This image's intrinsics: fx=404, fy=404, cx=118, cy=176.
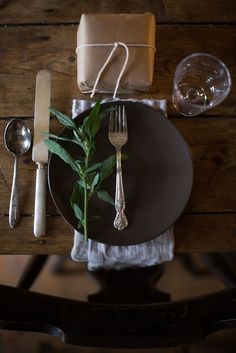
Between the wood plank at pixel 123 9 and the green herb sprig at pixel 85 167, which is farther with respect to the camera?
the wood plank at pixel 123 9

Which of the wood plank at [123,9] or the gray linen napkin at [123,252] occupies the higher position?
the wood plank at [123,9]

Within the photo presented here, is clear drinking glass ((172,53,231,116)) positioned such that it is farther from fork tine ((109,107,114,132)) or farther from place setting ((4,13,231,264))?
fork tine ((109,107,114,132))

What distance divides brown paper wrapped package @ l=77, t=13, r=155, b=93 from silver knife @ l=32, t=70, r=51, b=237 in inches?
2.9

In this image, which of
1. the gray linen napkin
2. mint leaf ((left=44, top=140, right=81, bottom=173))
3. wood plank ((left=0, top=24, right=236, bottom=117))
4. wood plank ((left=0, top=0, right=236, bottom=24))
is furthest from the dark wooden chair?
wood plank ((left=0, top=0, right=236, bottom=24))

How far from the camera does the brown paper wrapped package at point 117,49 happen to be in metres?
0.70

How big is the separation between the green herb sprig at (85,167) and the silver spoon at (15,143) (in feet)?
0.23

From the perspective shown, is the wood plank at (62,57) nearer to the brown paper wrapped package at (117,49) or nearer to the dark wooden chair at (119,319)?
the brown paper wrapped package at (117,49)

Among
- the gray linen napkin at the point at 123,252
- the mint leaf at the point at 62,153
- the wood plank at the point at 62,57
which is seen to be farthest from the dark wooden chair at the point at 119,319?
the wood plank at the point at 62,57

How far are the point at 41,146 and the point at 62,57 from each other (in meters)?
0.18

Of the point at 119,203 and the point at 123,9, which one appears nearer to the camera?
the point at 119,203

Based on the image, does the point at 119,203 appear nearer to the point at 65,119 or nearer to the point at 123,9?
the point at 65,119

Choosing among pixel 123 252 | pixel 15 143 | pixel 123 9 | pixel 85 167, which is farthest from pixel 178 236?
pixel 123 9

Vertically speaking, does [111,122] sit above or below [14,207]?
above

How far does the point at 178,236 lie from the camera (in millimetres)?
703
